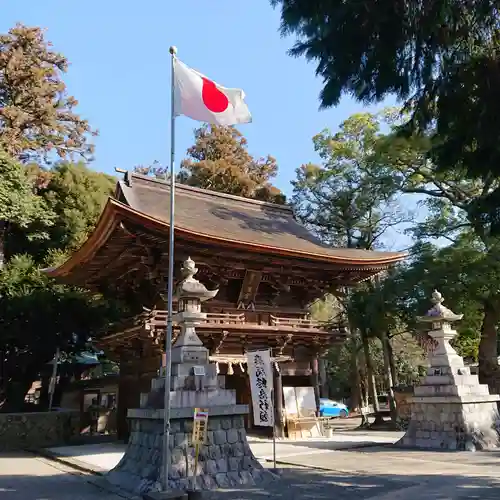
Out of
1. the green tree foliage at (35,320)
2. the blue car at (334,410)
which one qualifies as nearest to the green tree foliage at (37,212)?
the green tree foliage at (35,320)

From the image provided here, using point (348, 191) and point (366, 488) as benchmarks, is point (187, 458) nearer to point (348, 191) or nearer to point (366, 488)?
point (366, 488)

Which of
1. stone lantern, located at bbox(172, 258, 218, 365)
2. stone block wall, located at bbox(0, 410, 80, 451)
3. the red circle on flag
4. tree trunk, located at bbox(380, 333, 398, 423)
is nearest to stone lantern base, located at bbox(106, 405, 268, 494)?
stone lantern, located at bbox(172, 258, 218, 365)

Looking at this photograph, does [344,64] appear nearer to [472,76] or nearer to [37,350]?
[472,76]

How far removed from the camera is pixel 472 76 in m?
5.25

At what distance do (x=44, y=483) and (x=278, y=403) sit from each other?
727cm

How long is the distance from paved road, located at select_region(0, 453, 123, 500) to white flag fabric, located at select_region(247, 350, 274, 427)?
2841 mm

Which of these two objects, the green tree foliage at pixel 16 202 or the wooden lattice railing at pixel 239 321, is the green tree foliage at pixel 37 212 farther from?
the wooden lattice railing at pixel 239 321

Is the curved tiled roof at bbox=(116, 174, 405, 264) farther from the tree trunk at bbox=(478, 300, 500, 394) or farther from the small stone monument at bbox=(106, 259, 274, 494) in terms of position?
the tree trunk at bbox=(478, 300, 500, 394)

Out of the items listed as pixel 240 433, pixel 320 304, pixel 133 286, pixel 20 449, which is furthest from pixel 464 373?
pixel 320 304

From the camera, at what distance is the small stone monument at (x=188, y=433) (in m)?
6.99

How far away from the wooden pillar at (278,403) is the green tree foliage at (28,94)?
1488 cm

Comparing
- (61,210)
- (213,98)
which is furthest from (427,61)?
(61,210)

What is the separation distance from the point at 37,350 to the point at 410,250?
1442 centimetres

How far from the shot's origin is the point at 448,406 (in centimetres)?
1134
